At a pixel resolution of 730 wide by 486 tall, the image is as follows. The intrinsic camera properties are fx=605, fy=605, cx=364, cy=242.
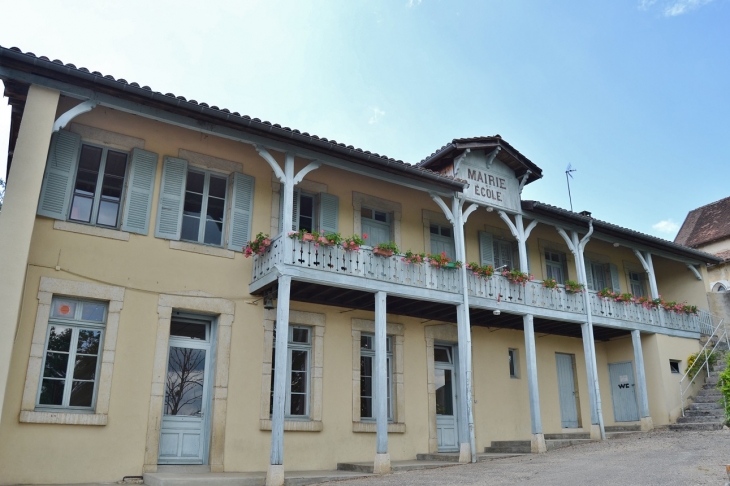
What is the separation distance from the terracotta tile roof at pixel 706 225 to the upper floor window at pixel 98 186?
21.4m

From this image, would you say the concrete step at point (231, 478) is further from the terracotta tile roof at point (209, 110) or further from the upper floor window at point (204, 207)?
the terracotta tile roof at point (209, 110)

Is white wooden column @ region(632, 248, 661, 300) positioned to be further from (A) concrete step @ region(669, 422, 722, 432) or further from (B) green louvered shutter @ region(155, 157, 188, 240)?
(B) green louvered shutter @ region(155, 157, 188, 240)

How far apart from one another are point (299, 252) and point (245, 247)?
3.74ft

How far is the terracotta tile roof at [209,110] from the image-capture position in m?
8.40

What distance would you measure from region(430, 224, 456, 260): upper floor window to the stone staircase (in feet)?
21.8

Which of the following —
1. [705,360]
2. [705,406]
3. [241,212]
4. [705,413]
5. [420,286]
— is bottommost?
[705,413]

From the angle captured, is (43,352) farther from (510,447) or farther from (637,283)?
(637,283)

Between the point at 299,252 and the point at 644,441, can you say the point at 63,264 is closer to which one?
the point at 299,252

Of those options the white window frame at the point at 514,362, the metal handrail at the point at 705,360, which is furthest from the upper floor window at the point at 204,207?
the metal handrail at the point at 705,360

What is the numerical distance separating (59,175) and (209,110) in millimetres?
2600

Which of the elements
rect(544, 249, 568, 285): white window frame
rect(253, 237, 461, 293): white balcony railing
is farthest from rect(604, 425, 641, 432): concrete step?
rect(253, 237, 461, 293): white balcony railing

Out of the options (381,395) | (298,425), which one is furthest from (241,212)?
(381,395)

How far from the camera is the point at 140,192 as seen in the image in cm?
1014

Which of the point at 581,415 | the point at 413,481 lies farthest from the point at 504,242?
the point at 413,481
